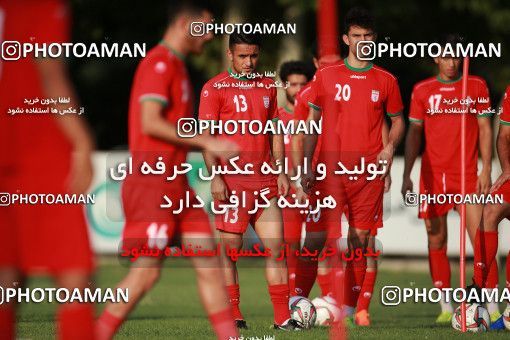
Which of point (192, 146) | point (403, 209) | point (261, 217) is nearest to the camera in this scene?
point (192, 146)

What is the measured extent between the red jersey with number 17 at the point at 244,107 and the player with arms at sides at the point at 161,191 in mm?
3007

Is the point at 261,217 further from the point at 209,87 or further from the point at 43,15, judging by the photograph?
the point at 43,15

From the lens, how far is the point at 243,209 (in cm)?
1061

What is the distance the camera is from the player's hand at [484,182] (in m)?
11.2

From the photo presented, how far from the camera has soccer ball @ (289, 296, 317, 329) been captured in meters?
10.8

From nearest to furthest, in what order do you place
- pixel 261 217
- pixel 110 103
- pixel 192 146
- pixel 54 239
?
pixel 54 239, pixel 192 146, pixel 261 217, pixel 110 103

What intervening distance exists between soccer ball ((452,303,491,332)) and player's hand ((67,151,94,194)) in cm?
536

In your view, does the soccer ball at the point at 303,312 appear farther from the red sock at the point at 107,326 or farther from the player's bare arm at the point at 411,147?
the red sock at the point at 107,326

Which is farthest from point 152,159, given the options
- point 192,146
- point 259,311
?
point 259,311

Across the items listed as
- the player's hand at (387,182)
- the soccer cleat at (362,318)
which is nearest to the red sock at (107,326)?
the player's hand at (387,182)

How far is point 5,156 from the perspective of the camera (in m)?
5.81

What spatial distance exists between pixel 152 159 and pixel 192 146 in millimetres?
279

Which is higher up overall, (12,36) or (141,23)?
(141,23)

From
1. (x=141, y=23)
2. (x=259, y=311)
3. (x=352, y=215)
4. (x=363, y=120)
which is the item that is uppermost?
(x=141, y=23)
